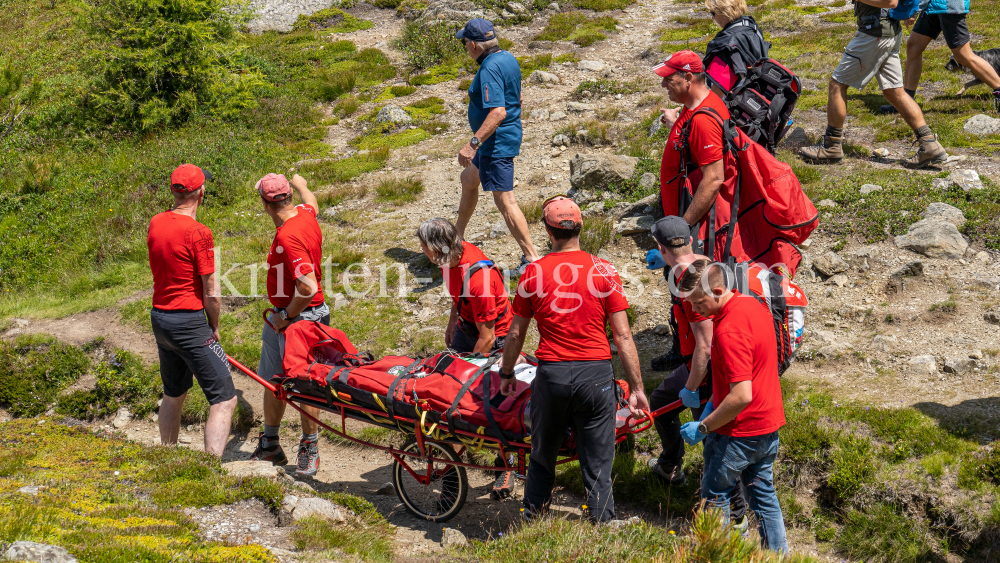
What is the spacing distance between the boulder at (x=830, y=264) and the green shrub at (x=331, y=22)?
19.3 meters

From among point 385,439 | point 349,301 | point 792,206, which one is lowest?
point 385,439

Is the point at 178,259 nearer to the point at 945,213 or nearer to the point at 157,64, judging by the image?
the point at 945,213

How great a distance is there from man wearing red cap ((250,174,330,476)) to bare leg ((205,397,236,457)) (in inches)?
19.5

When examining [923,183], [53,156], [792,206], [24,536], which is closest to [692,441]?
[792,206]

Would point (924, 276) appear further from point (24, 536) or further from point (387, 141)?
point (387, 141)

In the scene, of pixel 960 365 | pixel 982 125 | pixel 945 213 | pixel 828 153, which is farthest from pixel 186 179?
pixel 982 125

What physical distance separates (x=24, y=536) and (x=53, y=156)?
530 inches

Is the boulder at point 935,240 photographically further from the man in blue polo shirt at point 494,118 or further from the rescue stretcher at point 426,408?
the rescue stretcher at point 426,408

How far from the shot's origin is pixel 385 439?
756cm

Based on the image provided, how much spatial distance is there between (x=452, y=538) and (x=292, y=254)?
9.19ft

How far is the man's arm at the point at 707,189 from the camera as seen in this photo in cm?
552

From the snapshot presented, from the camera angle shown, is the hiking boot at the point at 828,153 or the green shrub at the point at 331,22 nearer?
the hiking boot at the point at 828,153

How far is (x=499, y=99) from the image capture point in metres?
7.88

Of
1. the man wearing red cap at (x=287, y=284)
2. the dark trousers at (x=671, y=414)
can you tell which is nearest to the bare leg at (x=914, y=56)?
the dark trousers at (x=671, y=414)
